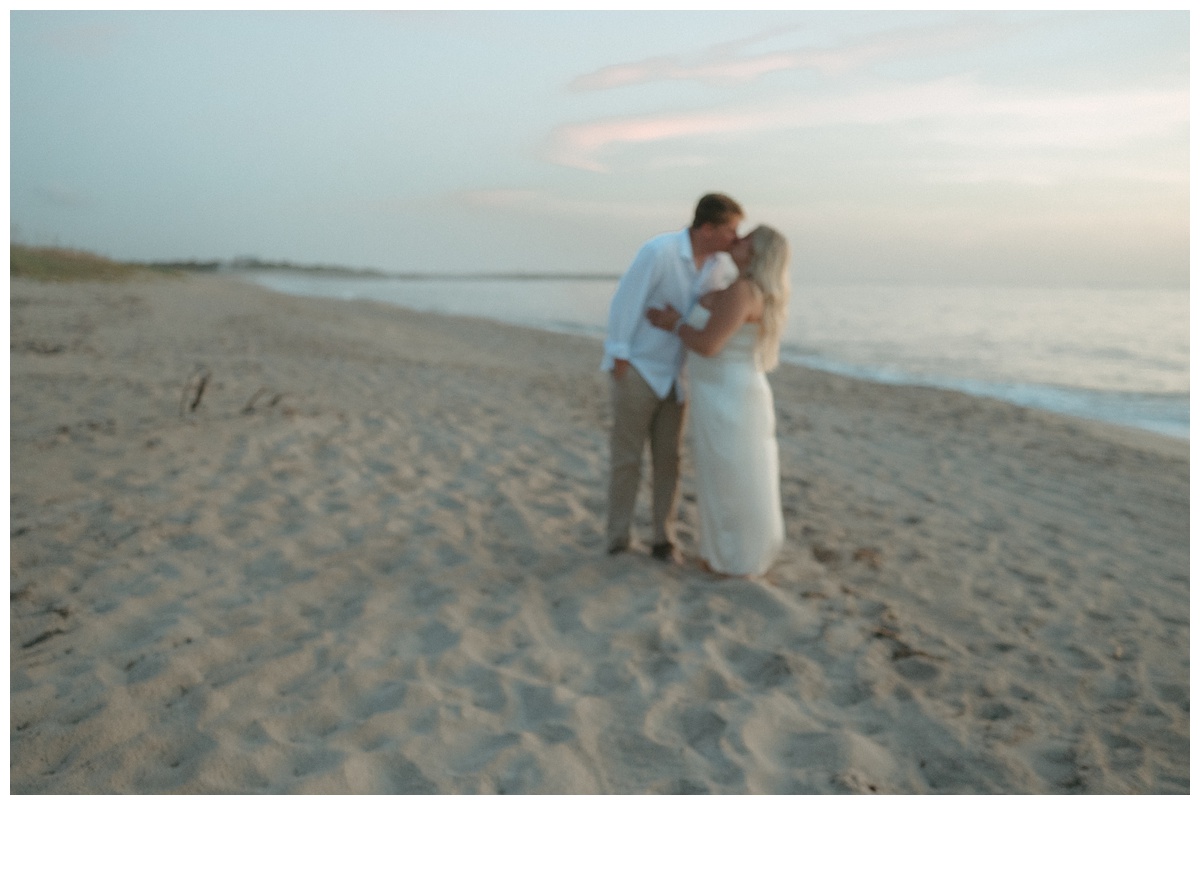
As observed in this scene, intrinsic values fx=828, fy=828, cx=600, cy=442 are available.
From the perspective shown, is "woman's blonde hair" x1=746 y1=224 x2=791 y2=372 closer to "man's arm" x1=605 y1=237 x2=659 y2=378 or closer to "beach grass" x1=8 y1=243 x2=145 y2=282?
"man's arm" x1=605 y1=237 x2=659 y2=378

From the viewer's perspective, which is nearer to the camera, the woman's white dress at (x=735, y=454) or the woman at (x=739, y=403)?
the woman at (x=739, y=403)

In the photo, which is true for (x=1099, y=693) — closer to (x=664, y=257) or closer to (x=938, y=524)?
(x=938, y=524)

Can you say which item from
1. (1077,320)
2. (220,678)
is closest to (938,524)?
(220,678)

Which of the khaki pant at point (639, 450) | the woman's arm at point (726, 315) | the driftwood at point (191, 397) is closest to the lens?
the woman's arm at point (726, 315)

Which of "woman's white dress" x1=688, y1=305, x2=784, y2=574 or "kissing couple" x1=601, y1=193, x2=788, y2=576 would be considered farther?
"woman's white dress" x1=688, y1=305, x2=784, y2=574

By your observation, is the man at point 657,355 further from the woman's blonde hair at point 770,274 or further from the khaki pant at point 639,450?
the woman's blonde hair at point 770,274

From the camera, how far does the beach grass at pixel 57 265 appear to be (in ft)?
70.9

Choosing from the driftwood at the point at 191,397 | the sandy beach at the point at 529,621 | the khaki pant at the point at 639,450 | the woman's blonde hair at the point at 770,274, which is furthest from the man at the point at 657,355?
the driftwood at the point at 191,397

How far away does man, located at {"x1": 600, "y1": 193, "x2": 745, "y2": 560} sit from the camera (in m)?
3.96

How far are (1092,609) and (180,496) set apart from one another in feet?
16.9

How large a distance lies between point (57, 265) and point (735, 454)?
2730cm

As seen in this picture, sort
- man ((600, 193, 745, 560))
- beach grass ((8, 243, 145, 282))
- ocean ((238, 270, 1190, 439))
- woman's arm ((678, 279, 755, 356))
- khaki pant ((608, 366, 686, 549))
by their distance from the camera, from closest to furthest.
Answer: woman's arm ((678, 279, 755, 356)) < man ((600, 193, 745, 560)) < khaki pant ((608, 366, 686, 549)) < ocean ((238, 270, 1190, 439)) < beach grass ((8, 243, 145, 282))

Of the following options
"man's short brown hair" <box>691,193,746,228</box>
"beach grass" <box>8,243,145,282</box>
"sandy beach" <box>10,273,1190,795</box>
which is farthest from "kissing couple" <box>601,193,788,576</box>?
"beach grass" <box>8,243,145,282</box>

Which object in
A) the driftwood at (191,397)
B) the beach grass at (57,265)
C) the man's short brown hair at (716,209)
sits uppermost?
the beach grass at (57,265)
